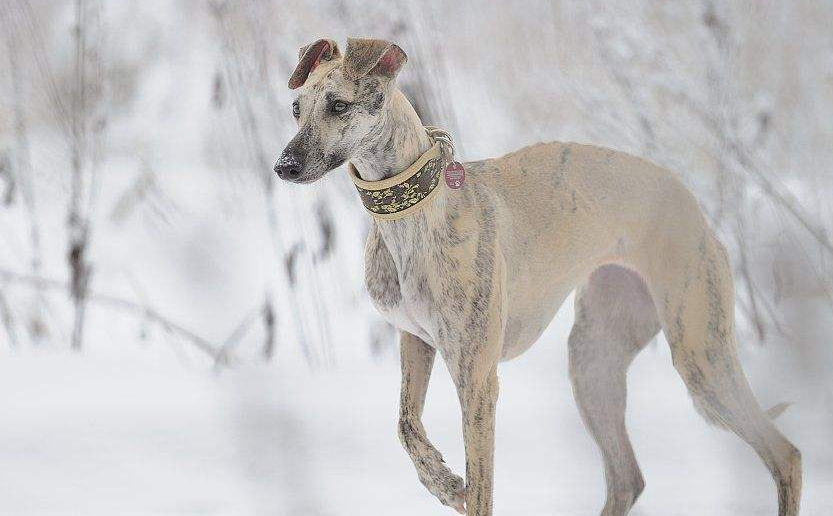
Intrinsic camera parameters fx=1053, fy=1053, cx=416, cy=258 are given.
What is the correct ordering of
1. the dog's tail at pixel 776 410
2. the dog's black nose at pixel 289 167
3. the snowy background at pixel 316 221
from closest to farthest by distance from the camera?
the dog's black nose at pixel 289 167 → the dog's tail at pixel 776 410 → the snowy background at pixel 316 221

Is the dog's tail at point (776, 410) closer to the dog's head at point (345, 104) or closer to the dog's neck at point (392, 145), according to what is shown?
the dog's neck at point (392, 145)

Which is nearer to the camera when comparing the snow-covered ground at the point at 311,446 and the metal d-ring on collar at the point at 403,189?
the metal d-ring on collar at the point at 403,189

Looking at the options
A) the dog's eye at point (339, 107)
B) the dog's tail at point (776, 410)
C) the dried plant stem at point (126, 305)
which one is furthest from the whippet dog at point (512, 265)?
the dried plant stem at point (126, 305)

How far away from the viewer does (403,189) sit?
A: 2039 millimetres

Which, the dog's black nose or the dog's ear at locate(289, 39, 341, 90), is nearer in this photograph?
the dog's black nose

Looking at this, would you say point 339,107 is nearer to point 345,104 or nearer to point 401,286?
point 345,104

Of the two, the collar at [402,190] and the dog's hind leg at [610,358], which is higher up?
the collar at [402,190]

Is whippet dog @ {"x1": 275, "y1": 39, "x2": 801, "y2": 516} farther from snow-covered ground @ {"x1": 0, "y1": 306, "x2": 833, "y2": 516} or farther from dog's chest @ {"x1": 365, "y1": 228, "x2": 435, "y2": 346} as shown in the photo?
snow-covered ground @ {"x1": 0, "y1": 306, "x2": 833, "y2": 516}

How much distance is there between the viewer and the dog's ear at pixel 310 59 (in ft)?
6.74

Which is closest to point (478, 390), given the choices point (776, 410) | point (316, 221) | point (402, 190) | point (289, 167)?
point (402, 190)

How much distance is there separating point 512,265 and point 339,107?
563mm

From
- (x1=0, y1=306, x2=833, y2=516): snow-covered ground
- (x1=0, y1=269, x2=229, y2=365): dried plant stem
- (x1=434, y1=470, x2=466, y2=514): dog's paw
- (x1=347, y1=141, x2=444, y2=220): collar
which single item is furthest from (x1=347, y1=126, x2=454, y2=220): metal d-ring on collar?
(x1=0, y1=269, x2=229, y2=365): dried plant stem

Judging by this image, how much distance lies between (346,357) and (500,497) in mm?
1196

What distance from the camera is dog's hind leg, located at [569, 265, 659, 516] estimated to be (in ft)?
8.79
